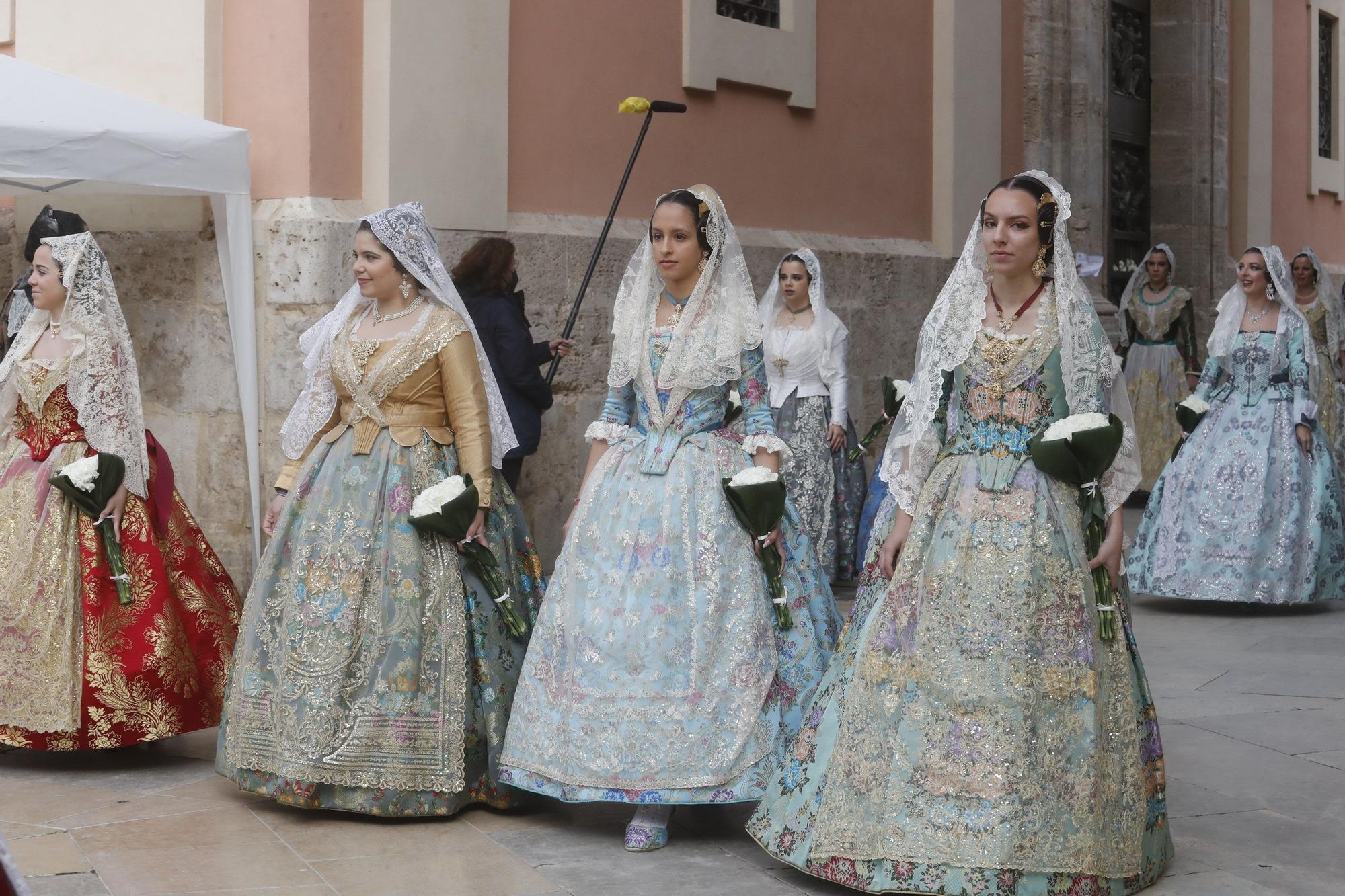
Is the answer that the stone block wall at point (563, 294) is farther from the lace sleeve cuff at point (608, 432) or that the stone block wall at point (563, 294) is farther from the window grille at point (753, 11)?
the lace sleeve cuff at point (608, 432)

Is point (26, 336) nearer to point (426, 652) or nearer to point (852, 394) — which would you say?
point (426, 652)

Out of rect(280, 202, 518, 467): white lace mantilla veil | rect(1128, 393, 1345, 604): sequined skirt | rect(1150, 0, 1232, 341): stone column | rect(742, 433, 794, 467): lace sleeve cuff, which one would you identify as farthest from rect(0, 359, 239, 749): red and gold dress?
rect(1150, 0, 1232, 341): stone column

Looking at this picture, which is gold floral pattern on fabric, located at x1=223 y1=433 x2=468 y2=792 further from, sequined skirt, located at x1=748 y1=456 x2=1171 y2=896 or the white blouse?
the white blouse

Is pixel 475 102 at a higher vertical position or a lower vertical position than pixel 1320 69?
lower

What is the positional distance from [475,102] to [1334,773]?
475 centimetres

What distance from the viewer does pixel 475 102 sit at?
8.24 metres

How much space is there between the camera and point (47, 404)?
6.06 meters

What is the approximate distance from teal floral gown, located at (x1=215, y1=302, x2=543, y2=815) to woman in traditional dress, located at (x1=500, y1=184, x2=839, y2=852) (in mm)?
302

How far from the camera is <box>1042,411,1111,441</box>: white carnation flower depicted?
14.5 feet

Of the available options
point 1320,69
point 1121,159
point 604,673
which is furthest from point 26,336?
point 1320,69

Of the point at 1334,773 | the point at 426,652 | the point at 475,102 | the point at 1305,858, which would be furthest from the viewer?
the point at 475,102

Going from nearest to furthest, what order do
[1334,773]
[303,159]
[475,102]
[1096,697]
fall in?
[1096,697], [1334,773], [303,159], [475,102]

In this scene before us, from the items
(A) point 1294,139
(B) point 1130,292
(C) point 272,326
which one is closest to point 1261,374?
(B) point 1130,292

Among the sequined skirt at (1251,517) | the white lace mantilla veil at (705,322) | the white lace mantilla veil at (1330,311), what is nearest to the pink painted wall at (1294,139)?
the white lace mantilla veil at (1330,311)
